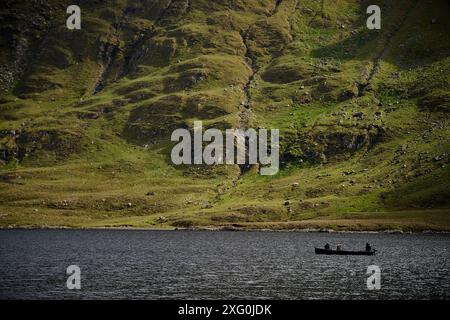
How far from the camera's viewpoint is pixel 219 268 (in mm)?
108688

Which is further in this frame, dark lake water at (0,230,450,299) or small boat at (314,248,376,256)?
small boat at (314,248,376,256)

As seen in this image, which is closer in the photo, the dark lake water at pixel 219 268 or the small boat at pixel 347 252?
the dark lake water at pixel 219 268

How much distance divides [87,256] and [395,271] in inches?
2298

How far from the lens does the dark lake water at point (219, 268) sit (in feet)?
271

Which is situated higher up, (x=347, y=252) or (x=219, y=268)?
(x=347, y=252)

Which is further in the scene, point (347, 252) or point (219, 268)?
point (347, 252)

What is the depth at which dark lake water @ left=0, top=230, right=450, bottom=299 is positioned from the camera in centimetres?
8256
